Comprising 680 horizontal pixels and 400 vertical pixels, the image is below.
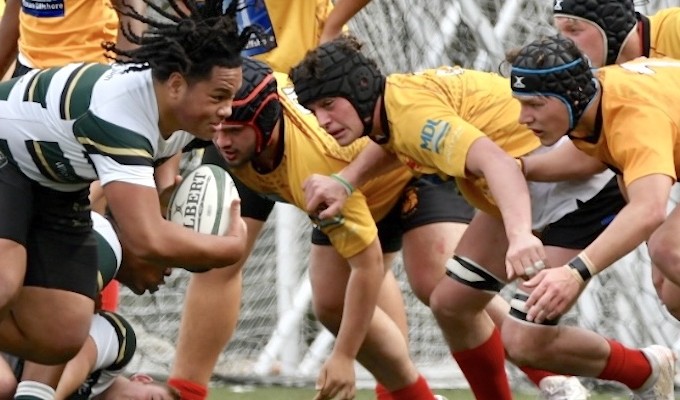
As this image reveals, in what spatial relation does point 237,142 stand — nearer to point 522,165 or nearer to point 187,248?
point 187,248

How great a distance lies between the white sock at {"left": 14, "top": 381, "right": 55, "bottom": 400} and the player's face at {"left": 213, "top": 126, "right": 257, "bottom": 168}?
1.00 meters

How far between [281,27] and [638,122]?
1.87 meters

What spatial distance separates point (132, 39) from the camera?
5.00 m

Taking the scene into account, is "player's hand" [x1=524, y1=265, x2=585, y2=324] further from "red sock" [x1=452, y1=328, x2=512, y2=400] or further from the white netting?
the white netting

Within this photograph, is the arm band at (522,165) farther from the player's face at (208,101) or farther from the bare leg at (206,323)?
the bare leg at (206,323)

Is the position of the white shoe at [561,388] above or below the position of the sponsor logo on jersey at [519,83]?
below

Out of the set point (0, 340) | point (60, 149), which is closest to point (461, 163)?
point (60, 149)

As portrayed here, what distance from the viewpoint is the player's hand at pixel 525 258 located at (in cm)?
475

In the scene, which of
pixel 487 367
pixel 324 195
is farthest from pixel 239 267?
pixel 487 367

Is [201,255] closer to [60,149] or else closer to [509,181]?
[60,149]

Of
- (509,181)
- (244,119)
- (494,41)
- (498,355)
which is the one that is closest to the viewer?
(509,181)

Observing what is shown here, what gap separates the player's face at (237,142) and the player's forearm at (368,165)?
336 mm

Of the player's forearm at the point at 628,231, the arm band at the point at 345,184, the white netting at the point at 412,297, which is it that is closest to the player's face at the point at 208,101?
the arm band at the point at 345,184

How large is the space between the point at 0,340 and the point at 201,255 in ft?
2.54
